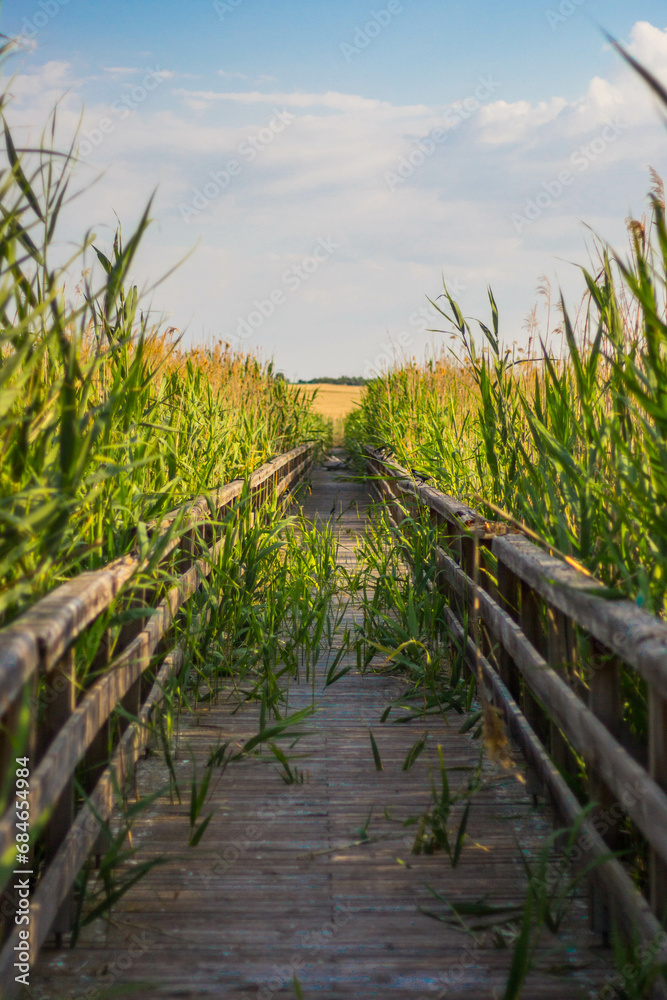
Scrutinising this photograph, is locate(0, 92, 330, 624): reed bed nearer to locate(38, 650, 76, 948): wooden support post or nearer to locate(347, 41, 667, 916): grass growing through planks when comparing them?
locate(38, 650, 76, 948): wooden support post

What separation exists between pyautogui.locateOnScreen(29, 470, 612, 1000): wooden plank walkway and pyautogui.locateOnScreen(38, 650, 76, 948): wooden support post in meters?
0.08

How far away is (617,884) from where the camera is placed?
1529mm

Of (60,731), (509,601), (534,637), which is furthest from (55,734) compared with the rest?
(509,601)

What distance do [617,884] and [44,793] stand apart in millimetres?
1091

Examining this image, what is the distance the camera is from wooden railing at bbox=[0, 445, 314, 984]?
4.22 ft

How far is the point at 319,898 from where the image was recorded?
1.90m

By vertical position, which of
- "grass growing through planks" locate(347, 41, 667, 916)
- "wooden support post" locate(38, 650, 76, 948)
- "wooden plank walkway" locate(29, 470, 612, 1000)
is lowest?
"wooden plank walkway" locate(29, 470, 612, 1000)

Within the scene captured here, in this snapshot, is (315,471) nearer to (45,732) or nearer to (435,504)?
(435,504)

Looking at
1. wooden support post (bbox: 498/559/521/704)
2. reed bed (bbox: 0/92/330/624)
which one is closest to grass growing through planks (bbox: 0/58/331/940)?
reed bed (bbox: 0/92/330/624)

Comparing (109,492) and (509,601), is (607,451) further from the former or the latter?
(109,492)

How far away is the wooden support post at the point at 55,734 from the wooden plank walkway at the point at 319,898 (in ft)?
0.26

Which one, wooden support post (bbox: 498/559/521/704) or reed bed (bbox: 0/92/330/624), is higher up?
reed bed (bbox: 0/92/330/624)

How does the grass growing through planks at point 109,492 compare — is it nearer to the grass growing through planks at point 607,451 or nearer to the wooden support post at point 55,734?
the wooden support post at point 55,734

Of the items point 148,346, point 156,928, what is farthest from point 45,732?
point 148,346
